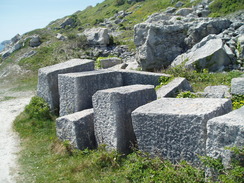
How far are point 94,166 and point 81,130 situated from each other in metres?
1.04

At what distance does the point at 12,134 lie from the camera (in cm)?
791

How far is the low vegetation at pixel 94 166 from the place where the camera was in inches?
167

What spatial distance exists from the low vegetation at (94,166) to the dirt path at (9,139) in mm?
201

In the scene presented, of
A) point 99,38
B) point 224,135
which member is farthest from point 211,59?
point 99,38

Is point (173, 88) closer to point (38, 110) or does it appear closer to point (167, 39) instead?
point (38, 110)

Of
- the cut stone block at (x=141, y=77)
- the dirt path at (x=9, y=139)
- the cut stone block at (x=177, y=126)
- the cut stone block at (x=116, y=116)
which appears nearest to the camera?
the cut stone block at (x=177, y=126)

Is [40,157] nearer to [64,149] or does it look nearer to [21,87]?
[64,149]

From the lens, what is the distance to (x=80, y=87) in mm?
7066

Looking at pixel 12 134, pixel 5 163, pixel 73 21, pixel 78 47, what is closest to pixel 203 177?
pixel 5 163

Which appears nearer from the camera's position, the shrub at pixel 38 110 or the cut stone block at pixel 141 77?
the cut stone block at pixel 141 77

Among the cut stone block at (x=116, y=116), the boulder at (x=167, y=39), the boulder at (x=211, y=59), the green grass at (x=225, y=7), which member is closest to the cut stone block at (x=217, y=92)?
the cut stone block at (x=116, y=116)

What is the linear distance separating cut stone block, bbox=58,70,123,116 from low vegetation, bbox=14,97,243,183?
92 cm

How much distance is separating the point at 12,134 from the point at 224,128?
600cm

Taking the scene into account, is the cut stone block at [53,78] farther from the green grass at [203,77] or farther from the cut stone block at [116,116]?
the green grass at [203,77]
